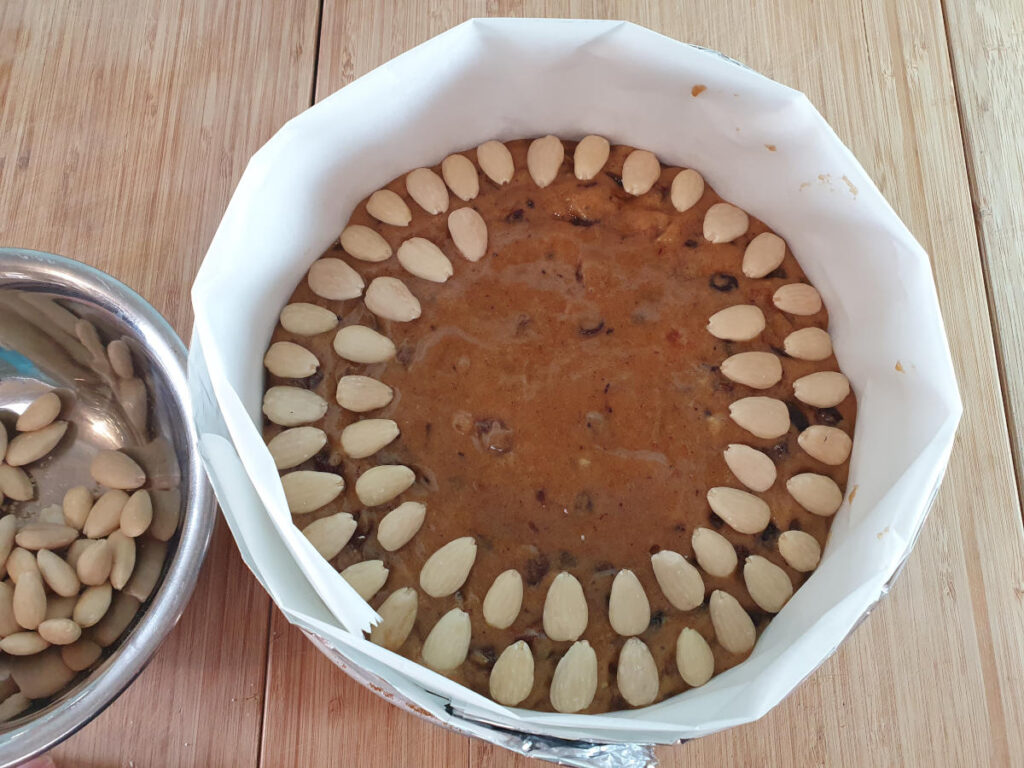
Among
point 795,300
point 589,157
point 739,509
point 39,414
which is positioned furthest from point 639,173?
point 39,414

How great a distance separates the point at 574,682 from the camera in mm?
534

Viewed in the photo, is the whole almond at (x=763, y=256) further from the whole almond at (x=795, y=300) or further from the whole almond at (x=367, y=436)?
the whole almond at (x=367, y=436)

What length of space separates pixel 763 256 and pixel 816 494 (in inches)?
7.1

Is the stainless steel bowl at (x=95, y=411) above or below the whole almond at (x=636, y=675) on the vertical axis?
above

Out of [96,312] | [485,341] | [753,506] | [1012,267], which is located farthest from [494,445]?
[1012,267]

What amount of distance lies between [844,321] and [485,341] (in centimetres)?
27

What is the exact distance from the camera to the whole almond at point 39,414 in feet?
2.00

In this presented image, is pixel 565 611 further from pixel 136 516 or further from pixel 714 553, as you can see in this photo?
pixel 136 516

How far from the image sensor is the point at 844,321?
0.62 meters

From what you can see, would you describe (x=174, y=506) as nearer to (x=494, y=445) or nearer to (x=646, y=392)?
(x=494, y=445)

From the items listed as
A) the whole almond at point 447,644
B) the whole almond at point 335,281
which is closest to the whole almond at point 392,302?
the whole almond at point 335,281

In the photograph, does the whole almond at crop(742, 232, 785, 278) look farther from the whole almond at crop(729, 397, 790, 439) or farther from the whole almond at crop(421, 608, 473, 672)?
the whole almond at crop(421, 608, 473, 672)

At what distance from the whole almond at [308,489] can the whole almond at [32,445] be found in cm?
19

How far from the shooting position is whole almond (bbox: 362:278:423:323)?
0.61 metres
